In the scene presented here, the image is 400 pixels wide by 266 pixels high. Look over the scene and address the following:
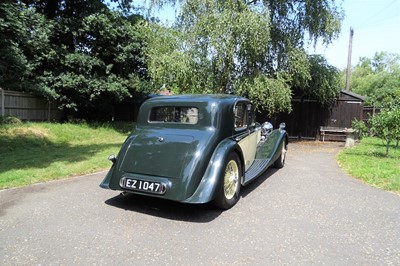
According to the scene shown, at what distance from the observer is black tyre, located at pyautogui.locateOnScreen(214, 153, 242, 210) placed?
4.49 meters

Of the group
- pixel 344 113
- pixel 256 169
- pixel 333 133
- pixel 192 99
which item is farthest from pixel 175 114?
pixel 344 113

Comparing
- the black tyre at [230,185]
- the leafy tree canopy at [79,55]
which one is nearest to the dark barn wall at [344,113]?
the leafy tree canopy at [79,55]

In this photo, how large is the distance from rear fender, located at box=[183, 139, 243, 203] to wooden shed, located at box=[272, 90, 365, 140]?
37.4ft

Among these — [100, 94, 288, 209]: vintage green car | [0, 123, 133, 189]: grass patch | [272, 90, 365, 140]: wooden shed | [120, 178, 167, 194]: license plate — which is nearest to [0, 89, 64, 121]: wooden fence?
[0, 123, 133, 189]: grass patch

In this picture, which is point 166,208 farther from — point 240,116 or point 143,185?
point 240,116

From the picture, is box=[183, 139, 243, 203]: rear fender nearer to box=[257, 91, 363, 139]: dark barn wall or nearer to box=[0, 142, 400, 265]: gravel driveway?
box=[0, 142, 400, 265]: gravel driveway

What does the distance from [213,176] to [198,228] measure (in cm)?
74

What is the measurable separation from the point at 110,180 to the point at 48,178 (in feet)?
7.69

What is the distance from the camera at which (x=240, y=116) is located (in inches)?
224

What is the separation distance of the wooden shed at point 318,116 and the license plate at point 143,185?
1208 centimetres

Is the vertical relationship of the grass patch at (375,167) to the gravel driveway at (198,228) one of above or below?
above

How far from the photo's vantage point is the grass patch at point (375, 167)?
6410 mm

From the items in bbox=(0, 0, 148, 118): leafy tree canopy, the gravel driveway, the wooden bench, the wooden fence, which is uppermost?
bbox=(0, 0, 148, 118): leafy tree canopy

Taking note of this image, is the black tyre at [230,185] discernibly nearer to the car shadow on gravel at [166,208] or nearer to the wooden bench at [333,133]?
the car shadow on gravel at [166,208]
